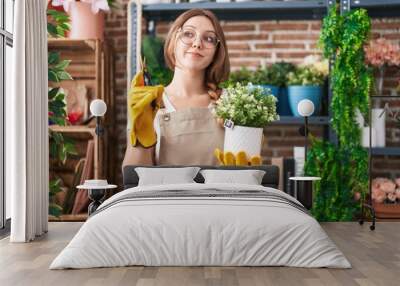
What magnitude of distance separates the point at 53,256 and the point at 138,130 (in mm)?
1752

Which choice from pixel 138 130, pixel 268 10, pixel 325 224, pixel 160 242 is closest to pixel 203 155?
pixel 138 130

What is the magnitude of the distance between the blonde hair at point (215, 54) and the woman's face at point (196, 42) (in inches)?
1.5

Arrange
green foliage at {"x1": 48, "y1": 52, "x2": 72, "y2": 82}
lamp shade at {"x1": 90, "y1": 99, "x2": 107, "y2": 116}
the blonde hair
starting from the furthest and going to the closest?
the blonde hair, green foliage at {"x1": 48, "y1": 52, "x2": 72, "y2": 82}, lamp shade at {"x1": 90, "y1": 99, "x2": 107, "y2": 116}

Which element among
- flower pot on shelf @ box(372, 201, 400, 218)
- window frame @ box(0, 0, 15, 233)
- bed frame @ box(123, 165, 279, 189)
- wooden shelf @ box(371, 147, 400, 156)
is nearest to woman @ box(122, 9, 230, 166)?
bed frame @ box(123, 165, 279, 189)

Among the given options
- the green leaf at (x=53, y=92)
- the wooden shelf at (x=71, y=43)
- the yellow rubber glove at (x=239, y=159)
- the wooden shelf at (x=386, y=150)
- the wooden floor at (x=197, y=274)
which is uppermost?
the wooden shelf at (x=71, y=43)

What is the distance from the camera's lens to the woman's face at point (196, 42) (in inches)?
236

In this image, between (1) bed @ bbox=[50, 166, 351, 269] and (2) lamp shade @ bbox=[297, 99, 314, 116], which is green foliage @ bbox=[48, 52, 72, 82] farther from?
(1) bed @ bbox=[50, 166, 351, 269]

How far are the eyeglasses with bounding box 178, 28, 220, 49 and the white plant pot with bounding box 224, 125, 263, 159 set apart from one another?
2.79 feet

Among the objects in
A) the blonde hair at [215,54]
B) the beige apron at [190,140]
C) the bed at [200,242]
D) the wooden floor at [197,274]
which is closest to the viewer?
the wooden floor at [197,274]

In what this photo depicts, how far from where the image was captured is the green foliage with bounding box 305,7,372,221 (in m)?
5.95

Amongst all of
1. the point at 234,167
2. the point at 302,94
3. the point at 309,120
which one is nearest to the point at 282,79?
the point at 302,94

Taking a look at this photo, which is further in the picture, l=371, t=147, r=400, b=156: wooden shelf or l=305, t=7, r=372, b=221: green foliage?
l=371, t=147, r=400, b=156: wooden shelf

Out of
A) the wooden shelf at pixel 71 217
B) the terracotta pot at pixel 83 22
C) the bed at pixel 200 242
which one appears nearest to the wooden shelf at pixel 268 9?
the terracotta pot at pixel 83 22

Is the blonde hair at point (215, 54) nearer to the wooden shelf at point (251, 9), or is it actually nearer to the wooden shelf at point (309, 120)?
the wooden shelf at point (251, 9)
